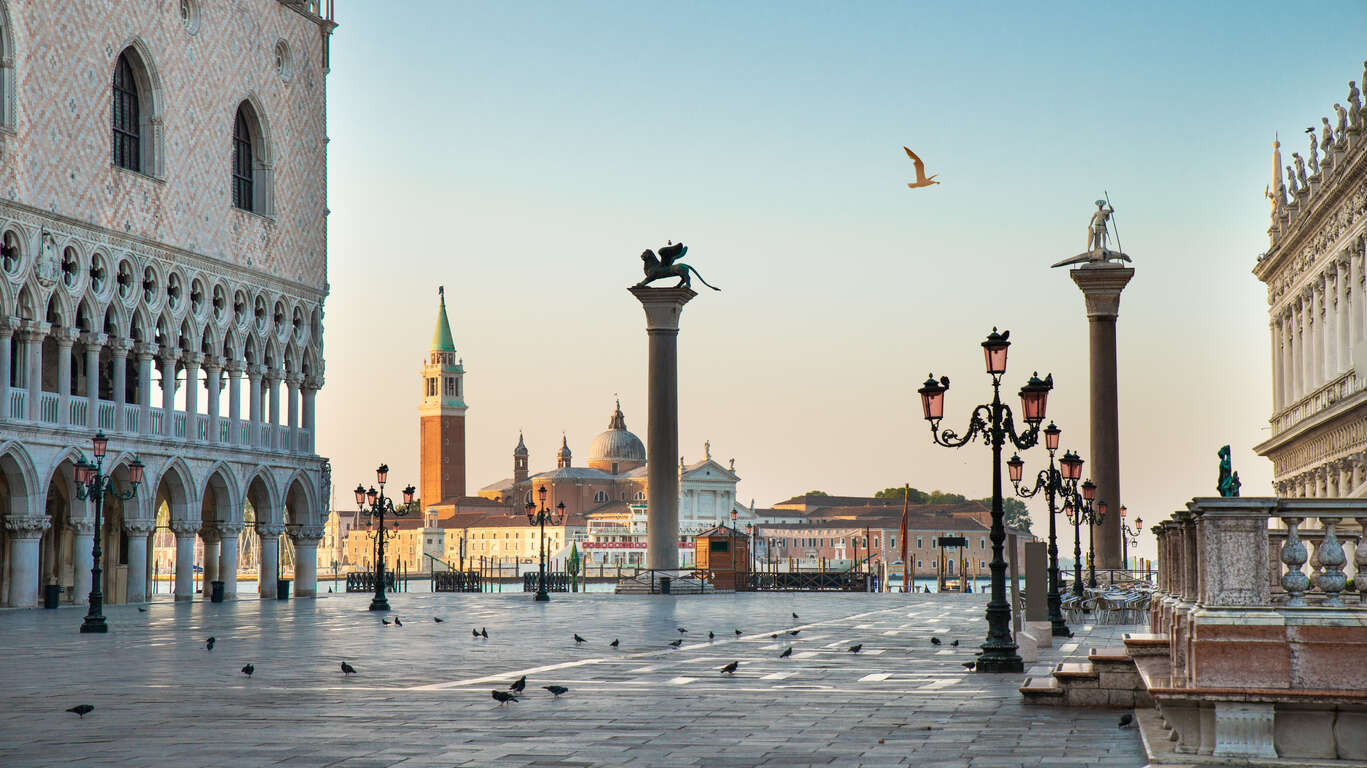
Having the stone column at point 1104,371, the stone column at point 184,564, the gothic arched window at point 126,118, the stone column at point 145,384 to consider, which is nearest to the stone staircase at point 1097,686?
the stone column at point 1104,371

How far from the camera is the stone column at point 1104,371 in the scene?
33.8m

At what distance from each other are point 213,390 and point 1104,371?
880 inches

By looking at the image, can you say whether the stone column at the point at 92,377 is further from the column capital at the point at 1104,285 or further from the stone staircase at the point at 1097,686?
the stone staircase at the point at 1097,686

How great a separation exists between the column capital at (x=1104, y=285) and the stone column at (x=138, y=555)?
22478mm

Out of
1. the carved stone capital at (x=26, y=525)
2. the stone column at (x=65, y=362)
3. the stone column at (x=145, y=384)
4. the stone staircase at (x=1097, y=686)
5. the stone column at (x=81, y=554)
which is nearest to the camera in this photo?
the stone staircase at (x=1097, y=686)

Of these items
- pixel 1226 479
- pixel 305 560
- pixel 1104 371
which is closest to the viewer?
pixel 1226 479

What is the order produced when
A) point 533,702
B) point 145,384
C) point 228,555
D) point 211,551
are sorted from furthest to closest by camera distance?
1. point 211,551
2. point 228,555
3. point 145,384
4. point 533,702

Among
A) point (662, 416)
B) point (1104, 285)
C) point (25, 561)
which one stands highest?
point (1104, 285)

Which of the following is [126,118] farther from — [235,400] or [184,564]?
[184,564]

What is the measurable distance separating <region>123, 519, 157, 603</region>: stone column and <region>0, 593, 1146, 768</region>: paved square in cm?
1431

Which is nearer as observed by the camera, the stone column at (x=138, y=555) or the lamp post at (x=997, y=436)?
the lamp post at (x=997, y=436)

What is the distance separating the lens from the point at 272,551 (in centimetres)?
4581

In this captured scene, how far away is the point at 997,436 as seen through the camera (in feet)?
54.9

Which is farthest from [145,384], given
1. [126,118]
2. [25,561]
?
[126,118]
